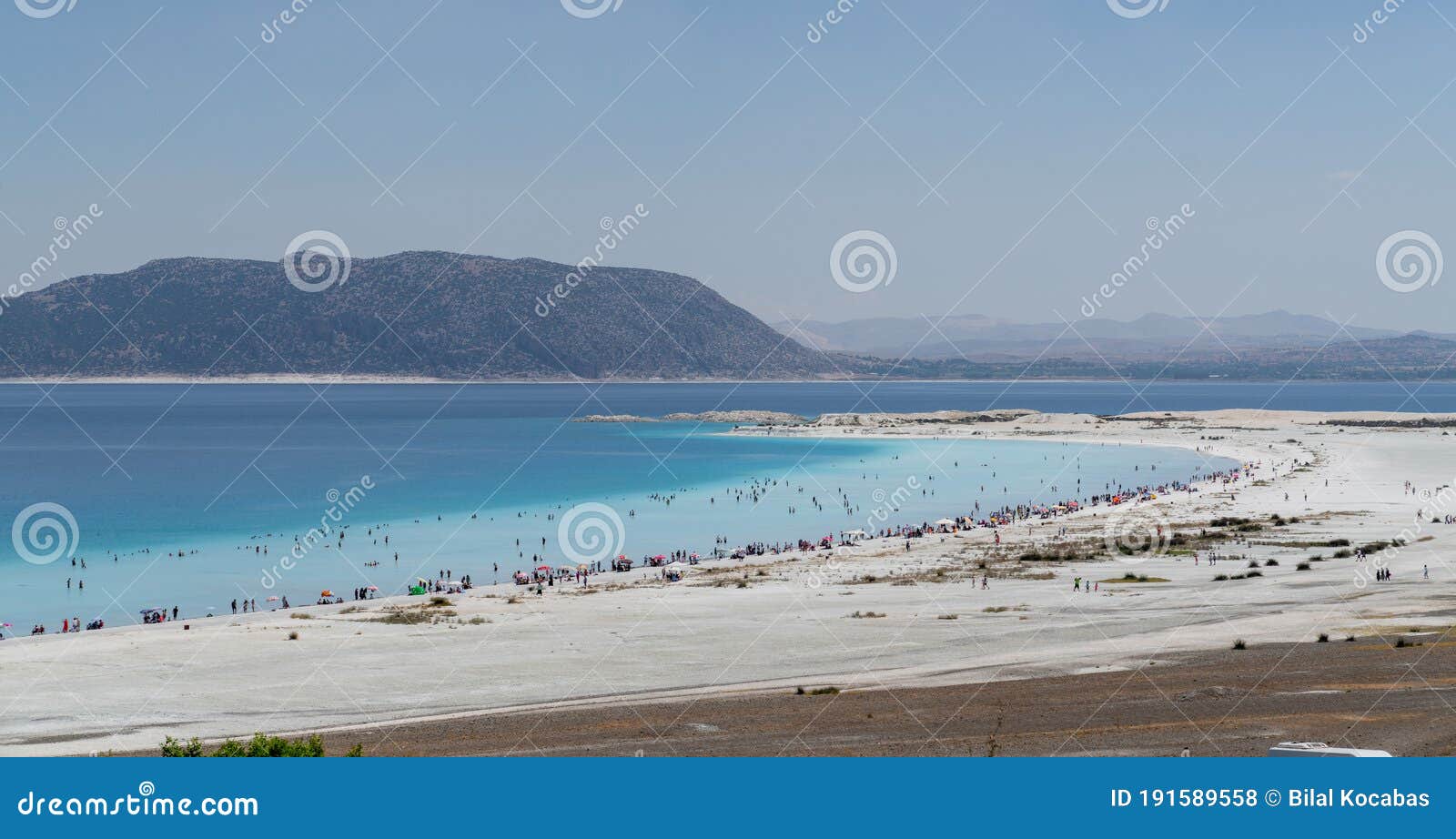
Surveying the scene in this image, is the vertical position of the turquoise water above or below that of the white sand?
above

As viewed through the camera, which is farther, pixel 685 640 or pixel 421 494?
pixel 421 494

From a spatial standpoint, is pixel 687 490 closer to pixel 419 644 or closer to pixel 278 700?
pixel 419 644

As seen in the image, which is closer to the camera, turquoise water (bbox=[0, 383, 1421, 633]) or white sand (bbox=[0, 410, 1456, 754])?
white sand (bbox=[0, 410, 1456, 754])

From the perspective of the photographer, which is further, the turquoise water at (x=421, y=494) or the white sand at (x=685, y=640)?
the turquoise water at (x=421, y=494)

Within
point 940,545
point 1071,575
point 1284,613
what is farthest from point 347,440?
point 1284,613

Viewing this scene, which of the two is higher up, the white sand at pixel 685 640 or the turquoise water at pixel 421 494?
the turquoise water at pixel 421 494
